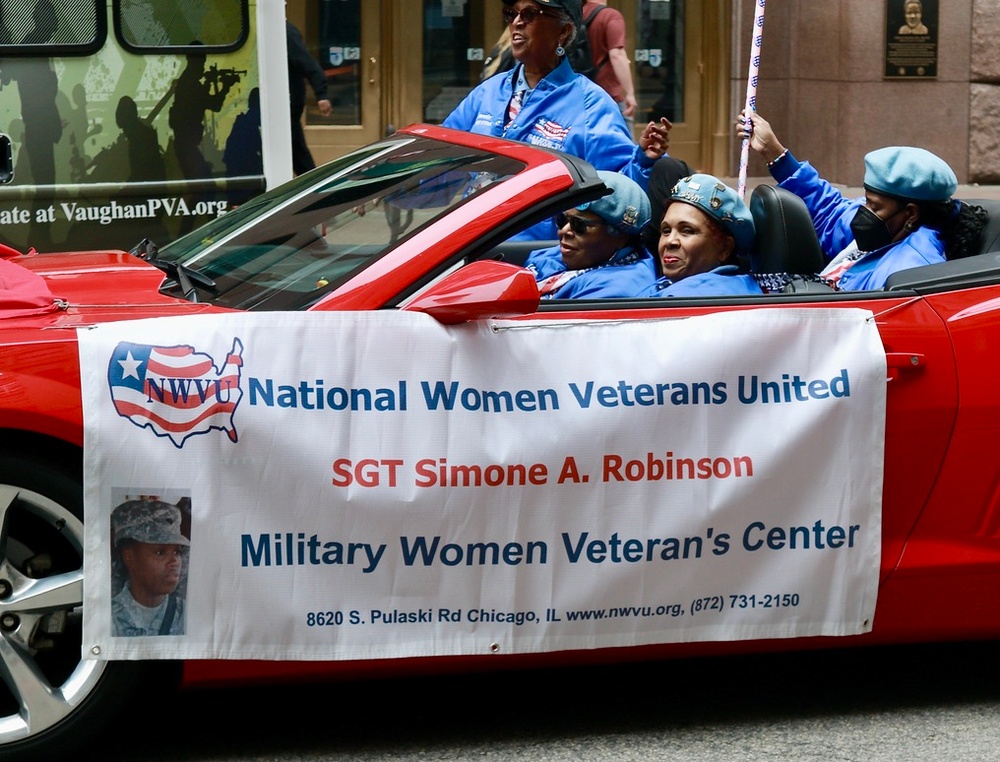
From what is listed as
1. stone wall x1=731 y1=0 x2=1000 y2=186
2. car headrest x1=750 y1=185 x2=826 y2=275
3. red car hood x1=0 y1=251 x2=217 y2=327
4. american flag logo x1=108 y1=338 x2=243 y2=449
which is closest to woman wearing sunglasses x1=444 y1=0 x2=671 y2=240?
car headrest x1=750 y1=185 x2=826 y2=275

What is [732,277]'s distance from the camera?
4.29 metres

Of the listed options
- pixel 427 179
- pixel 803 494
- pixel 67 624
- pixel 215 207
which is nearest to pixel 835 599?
pixel 803 494

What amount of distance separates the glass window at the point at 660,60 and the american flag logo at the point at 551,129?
8.71 m

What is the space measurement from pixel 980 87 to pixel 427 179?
37.1 feet

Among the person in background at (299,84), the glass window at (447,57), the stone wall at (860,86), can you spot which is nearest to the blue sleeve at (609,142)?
the person in background at (299,84)

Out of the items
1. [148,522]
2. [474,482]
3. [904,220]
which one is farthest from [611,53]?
[148,522]

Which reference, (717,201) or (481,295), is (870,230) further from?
(481,295)

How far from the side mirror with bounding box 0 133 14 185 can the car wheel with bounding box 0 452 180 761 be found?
12.3ft

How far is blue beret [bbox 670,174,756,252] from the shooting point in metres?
4.42

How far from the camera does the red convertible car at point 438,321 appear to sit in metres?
3.33

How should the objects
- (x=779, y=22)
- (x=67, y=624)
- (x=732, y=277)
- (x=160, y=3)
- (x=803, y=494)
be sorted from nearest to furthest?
(x=67, y=624), (x=803, y=494), (x=732, y=277), (x=160, y=3), (x=779, y=22)

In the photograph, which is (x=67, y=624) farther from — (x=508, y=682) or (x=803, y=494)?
(x=803, y=494)

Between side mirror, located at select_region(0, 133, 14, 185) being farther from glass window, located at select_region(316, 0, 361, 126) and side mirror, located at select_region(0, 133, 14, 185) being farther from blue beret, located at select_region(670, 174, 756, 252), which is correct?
glass window, located at select_region(316, 0, 361, 126)

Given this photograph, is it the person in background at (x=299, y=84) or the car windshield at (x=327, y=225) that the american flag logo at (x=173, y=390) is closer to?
the car windshield at (x=327, y=225)
